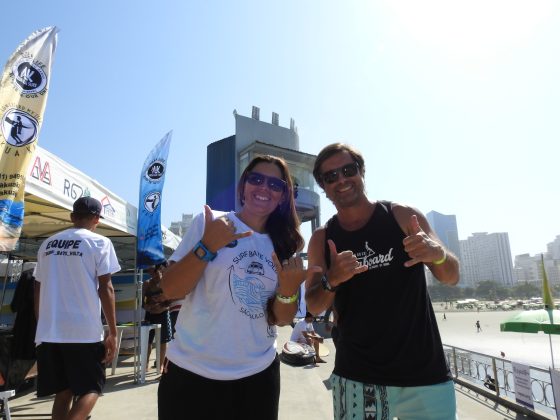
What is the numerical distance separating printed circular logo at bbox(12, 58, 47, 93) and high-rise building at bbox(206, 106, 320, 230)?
52.5 feet

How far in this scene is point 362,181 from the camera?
2328mm

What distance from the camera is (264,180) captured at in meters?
2.11

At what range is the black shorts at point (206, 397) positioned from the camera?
5.24 ft

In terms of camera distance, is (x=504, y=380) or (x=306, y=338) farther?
(x=306, y=338)

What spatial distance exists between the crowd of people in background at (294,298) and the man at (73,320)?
0.08 m

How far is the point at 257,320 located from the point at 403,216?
1.09 m

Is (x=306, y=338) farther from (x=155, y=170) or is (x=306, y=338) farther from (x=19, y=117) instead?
(x=19, y=117)

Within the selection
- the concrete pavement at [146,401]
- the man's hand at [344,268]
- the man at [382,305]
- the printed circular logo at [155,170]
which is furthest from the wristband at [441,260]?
the printed circular logo at [155,170]

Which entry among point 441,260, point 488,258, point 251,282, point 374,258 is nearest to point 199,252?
point 251,282

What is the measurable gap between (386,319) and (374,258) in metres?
0.35

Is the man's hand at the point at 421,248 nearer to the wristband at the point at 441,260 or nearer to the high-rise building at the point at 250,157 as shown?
the wristband at the point at 441,260

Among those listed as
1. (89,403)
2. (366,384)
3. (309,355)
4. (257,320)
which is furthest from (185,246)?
(309,355)

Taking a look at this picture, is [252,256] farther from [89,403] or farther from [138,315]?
[138,315]

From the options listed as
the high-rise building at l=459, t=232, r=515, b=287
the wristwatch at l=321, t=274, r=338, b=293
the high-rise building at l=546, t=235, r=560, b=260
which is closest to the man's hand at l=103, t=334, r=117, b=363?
the wristwatch at l=321, t=274, r=338, b=293
